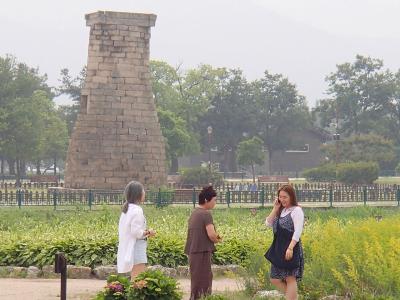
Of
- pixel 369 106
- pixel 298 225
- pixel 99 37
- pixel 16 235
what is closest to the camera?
pixel 298 225

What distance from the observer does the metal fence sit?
41438 millimetres

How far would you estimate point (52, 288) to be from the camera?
17125 mm

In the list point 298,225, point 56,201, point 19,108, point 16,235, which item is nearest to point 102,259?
point 16,235

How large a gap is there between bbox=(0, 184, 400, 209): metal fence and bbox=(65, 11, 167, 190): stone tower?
1.45 metres

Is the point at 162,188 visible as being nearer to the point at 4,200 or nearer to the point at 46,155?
the point at 4,200

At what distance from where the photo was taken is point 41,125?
73.1 meters

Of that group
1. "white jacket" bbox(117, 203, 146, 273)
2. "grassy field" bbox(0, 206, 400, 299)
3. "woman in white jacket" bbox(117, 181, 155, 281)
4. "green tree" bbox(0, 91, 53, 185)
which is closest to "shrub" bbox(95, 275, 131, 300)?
"woman in white jacket" bbox(117, 181, 155, 281)

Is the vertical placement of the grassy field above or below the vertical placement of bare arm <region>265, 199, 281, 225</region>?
below

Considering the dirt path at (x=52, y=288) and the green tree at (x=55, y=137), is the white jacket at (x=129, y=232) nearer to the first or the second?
the dirt path at (x=52, y=288)

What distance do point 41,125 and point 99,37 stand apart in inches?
1163

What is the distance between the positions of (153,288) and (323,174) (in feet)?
215

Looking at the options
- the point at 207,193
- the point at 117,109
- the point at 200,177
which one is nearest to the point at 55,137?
the point at 200,177

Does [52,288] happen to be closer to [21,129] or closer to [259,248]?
[259,248]

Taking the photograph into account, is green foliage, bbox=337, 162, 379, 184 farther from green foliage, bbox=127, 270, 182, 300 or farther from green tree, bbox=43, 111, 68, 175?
green foliage, bbox=127, 270, 182, 300
